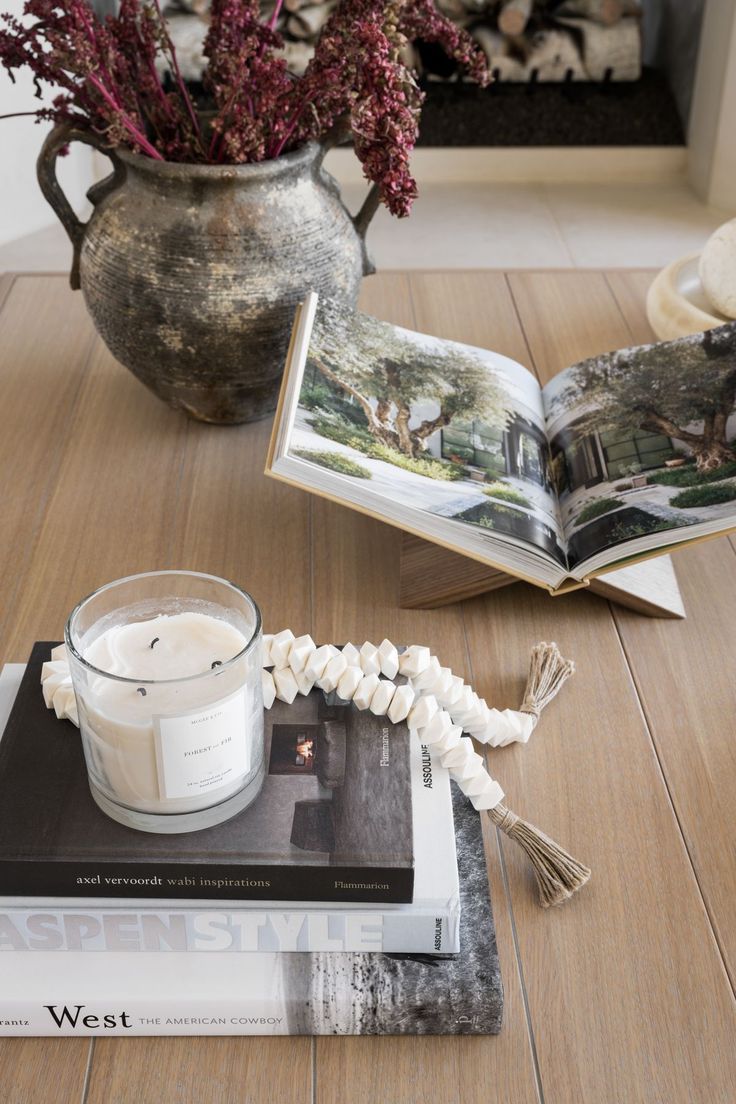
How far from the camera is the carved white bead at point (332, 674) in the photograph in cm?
69

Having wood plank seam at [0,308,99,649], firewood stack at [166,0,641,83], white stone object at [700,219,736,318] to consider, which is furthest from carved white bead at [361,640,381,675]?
firewood stack at [166,0,641,83]

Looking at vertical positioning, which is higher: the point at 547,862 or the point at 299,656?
the point at 299,656

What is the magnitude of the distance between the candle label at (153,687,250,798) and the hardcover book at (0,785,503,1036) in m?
0.10

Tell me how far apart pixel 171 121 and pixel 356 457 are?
428 mm

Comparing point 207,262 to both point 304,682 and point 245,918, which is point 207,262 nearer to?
point 304,682

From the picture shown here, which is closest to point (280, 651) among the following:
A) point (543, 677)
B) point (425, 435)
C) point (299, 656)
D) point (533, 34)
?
point (299, 656)

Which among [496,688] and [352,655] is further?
[496,688]

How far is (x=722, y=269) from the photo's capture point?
1.22 metres

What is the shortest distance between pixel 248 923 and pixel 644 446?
0.56 meters

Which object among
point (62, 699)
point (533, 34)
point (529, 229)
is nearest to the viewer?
point (62, 699)

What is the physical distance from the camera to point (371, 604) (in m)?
0.94

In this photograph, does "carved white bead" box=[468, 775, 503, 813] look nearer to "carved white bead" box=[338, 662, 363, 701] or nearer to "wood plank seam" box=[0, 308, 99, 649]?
"carved white bead" box=[338, 662, 363, 701]

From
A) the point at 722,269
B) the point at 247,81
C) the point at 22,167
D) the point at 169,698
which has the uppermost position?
the point at 247,81

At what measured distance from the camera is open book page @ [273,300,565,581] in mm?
877
